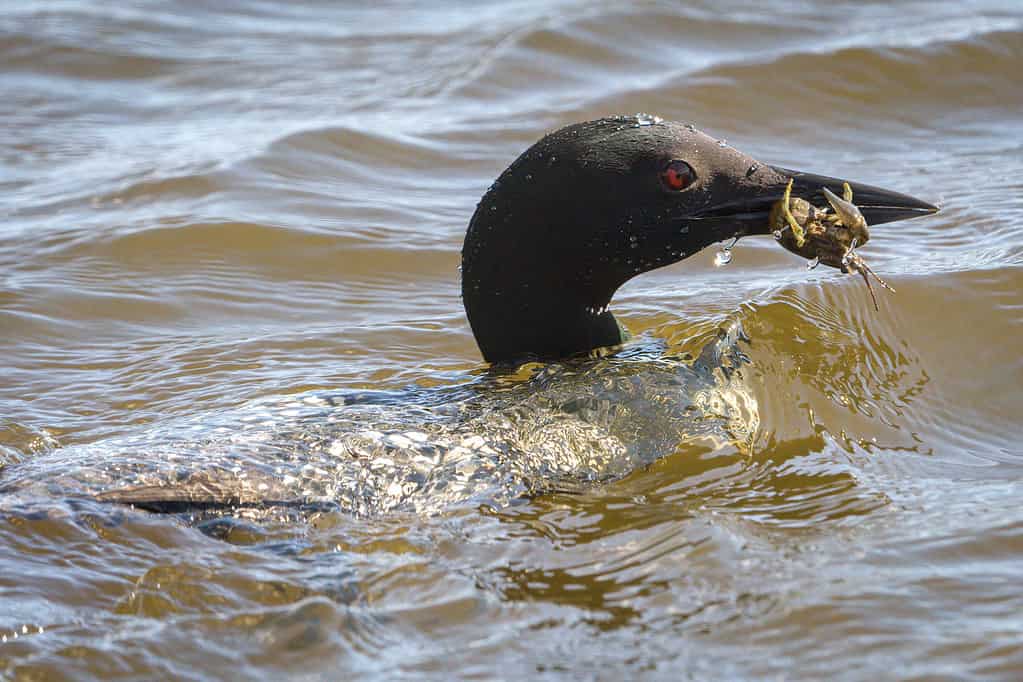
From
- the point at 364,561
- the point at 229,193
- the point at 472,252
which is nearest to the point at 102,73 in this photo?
the point at 229,193

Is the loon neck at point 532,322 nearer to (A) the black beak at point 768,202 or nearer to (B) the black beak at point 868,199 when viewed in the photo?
(A) the black beak at point 768,202

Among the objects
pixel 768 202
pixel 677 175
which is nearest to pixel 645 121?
pixel 677 175

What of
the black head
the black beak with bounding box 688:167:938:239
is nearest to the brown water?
the black head

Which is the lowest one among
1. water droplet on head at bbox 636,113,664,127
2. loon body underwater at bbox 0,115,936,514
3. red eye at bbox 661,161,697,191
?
loon body underwater at bbox 0,115,936,514

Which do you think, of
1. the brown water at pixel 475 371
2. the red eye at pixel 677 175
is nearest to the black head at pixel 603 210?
the red eye at pixel 677 175

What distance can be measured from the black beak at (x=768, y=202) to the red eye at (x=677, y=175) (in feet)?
0.34

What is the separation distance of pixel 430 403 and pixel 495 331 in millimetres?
398

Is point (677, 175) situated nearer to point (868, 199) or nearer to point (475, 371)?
point (868, 199)

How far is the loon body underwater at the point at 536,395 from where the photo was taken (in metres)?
3.68

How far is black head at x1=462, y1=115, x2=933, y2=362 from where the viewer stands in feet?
13.7

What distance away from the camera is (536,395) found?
4.11 meters

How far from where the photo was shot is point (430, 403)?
163 inches

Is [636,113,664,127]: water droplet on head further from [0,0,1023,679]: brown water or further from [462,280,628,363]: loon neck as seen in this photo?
[0,0,1023,679]: brown water

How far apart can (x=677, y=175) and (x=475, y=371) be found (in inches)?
36.1
